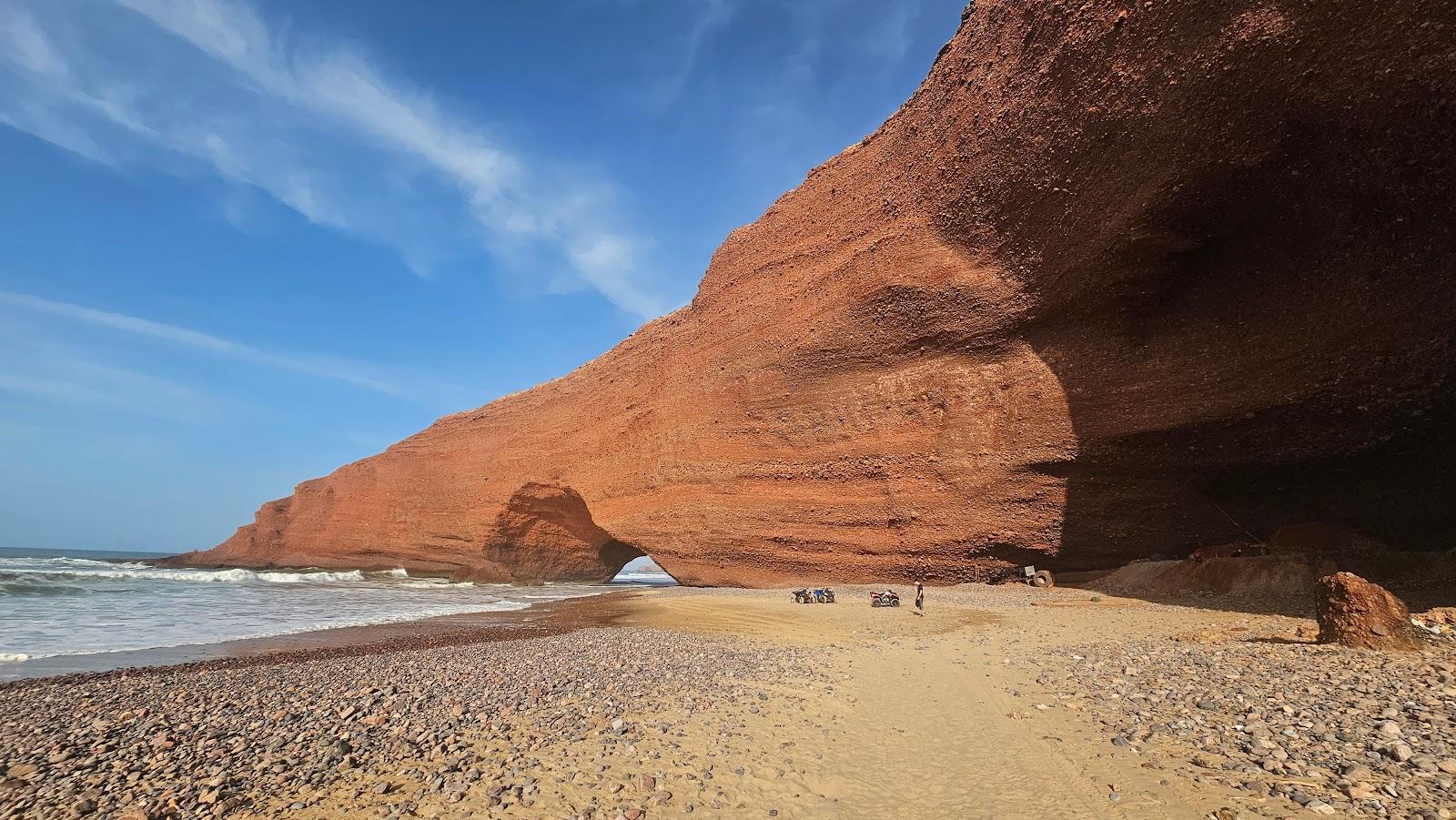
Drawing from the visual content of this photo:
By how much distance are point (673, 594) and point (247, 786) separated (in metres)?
14.3

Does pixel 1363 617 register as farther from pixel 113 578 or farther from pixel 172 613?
pixel 113 578

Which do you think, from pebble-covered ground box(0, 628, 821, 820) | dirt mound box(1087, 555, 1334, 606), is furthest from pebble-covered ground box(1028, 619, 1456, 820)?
dirt mound box(1087, 555, 1334, 606)

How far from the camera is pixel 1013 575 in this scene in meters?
14.7

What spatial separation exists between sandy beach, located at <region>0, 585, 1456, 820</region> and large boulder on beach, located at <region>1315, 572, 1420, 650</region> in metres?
0.25

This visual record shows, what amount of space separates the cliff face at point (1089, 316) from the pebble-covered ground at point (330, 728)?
9636mm

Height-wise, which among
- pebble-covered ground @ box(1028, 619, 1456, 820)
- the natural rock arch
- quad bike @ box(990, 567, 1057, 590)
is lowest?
pebble-covered ground @ box(1028, 619, 1456, 820)

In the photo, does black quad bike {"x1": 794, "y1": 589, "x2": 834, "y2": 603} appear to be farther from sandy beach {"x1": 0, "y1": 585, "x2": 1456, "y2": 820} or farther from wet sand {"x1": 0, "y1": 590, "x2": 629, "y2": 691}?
sandy beach {"x1": 0, "y1": 585, "x2": 1456, "y2": 820}

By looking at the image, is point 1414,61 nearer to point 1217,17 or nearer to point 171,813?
point 1217,17

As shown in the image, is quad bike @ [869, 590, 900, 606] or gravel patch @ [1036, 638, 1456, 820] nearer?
gravel patch @ [1036, 638, 1456, 820]

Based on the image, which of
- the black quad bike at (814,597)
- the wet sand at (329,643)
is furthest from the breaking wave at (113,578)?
the black quad bike at (814,597)

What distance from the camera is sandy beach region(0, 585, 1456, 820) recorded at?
305cm

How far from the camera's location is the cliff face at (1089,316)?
9070 millimetres

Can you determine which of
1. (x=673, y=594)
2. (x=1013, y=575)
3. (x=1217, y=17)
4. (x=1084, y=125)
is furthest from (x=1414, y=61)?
(x=673, y=594)

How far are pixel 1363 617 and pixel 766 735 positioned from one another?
534 centimetres
